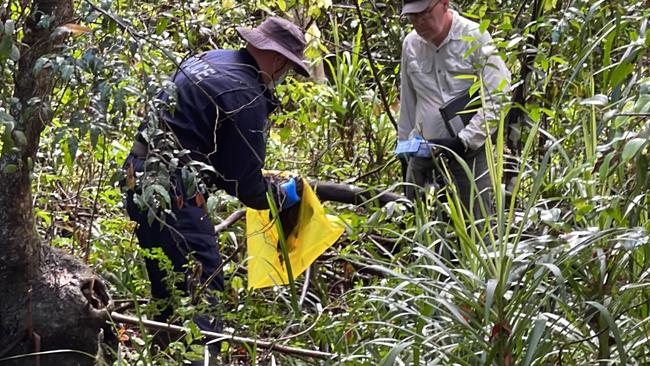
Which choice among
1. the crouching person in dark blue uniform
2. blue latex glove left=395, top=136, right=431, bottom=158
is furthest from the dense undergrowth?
blue latex glove left=395, top=136, right=431, bottom=158

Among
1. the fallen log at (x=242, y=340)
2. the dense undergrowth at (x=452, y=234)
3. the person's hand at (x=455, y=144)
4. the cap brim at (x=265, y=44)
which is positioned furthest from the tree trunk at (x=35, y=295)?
the person's hand at (x=455, y=144)

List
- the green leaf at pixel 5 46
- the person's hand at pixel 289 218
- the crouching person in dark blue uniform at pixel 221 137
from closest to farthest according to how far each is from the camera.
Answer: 1. the green leaf at pixel 5 46
2. the crouching person in dark blue uniform at pixel 221 137
3. the person's hand at pixel 289 218

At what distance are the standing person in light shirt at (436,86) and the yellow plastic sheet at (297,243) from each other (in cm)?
108

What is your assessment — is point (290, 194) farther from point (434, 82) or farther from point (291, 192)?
point (434, 82)

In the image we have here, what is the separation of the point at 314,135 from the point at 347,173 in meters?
0.54

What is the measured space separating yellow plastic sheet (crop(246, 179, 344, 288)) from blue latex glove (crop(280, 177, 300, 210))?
0.03 metres

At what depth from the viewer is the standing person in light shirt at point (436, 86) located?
219 inches

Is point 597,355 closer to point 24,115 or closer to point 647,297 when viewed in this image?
point 647,297

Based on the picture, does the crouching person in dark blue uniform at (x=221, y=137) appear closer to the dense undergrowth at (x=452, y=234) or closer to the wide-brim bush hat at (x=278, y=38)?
the wide-brim bush hat at (x=278, y=38)

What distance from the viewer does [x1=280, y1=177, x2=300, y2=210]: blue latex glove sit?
14.7ft

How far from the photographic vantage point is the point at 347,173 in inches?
252

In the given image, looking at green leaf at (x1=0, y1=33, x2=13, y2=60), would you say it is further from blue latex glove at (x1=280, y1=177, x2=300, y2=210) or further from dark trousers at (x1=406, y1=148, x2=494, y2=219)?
dark trousers at (x1=406, y1=148, x2=494, y2=219)

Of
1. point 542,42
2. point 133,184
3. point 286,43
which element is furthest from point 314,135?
point 133,184

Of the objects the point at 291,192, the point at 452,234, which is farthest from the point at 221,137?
the point at 452,234
